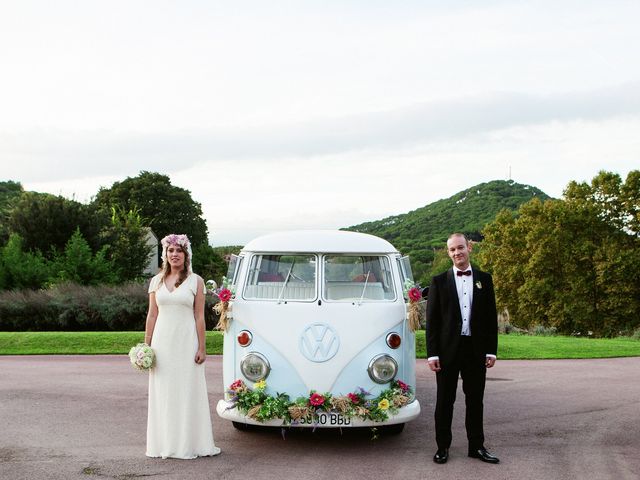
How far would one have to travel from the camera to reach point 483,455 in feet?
23.2

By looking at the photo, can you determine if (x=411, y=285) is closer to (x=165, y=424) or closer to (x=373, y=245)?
(x=373, y=245)

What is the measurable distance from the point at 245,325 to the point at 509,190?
88.3 metres

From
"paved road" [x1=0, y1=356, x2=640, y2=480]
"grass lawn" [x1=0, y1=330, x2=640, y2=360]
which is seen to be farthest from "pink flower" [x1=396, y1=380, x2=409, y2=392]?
"grass lawn" [x1=0, y1=330, x2=640, y2=360]

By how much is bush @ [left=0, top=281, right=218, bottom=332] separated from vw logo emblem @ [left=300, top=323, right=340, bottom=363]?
43.1 feet

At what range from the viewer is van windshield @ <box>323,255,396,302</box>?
8.02 m

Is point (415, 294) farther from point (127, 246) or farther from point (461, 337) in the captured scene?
Answer: point (127, 246)

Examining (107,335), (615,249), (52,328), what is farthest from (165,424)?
(615,249)

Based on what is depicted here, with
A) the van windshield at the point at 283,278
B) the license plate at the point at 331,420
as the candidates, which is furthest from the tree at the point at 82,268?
the license plate at the point at 331,420

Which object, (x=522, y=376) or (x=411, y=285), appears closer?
(x=411, y=285)

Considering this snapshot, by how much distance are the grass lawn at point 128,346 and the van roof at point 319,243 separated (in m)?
8.58

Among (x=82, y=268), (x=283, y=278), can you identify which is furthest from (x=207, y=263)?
(x=283, y=278)

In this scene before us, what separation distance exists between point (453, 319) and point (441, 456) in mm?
1300

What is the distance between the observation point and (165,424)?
23.6 feet

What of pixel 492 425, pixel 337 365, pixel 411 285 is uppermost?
pixel 411 285
